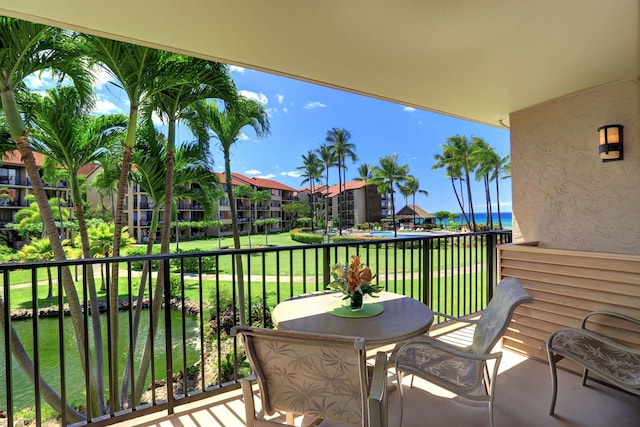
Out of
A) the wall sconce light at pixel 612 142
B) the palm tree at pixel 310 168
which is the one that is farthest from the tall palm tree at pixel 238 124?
the palm tree at pixel 310 168

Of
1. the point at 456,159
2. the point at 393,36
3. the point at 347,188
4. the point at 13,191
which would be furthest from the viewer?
the point at 347,188

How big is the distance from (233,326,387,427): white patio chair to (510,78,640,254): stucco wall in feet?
9.34

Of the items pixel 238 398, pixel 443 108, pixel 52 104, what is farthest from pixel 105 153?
pixel 443 108

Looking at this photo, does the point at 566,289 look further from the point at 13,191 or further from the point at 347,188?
the point at 347,188

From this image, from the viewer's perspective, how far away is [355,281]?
1.91 m

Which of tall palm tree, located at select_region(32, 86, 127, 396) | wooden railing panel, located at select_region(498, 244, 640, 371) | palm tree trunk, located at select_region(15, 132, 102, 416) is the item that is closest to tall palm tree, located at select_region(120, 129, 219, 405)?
tall palm tree, located at select_region(32, 86, 127, 396)

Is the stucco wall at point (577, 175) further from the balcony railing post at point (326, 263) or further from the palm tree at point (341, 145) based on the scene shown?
the palm tree at point (341, 145)

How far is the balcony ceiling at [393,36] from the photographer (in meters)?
1.84

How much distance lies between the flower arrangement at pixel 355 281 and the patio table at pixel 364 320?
0.14 meters

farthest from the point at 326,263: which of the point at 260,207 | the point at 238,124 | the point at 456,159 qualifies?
the point at 260,207

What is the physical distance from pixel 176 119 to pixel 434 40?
4946mm

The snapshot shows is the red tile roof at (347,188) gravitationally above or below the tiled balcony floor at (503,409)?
above

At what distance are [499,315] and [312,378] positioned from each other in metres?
1.17

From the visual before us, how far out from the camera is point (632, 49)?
229 cm
